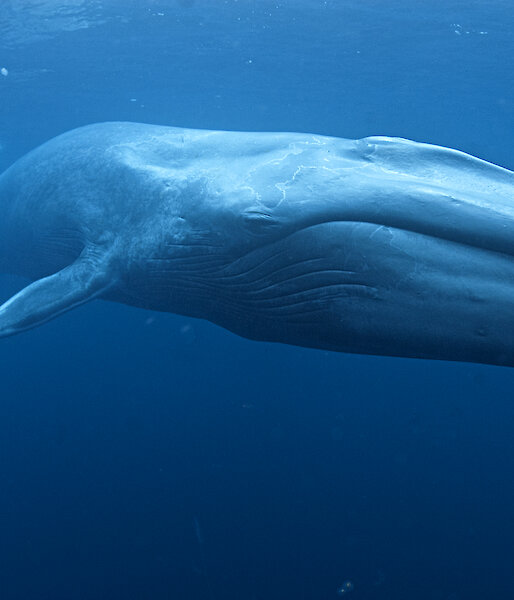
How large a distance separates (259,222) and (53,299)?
275 centimetres

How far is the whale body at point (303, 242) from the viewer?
3410 mm

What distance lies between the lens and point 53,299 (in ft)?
18.5

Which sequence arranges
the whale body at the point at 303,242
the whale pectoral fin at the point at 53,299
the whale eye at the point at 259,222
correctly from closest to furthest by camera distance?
the whale body at the point at 303,242 < the whale eye at the point at 259,222 < the whale pectoral fin at the point at 53,299

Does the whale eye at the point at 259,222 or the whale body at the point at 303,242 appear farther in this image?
the whale eye at the point at 259,222

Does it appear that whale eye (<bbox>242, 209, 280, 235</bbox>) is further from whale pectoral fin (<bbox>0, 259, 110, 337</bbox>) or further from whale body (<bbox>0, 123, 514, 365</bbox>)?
whale pectoral fin (<bbox>0, 259, 110, 337</bbox>)

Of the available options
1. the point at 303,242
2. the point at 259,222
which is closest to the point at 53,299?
the point at 259,222

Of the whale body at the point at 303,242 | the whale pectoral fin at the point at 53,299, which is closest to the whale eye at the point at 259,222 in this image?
the whale body at the point at 303,242

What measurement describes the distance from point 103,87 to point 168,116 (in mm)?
12518

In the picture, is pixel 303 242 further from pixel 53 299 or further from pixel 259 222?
pixel 53 299

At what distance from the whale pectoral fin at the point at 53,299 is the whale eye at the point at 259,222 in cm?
210

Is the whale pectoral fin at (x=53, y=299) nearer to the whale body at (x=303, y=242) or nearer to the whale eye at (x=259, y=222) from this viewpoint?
the whale body at (x=303, y=242)

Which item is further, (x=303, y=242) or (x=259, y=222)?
(x=259, y=222)

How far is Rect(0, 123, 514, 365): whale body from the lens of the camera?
341 centimetres

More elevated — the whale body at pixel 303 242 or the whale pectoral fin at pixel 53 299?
the whale body at pixel 303 242
